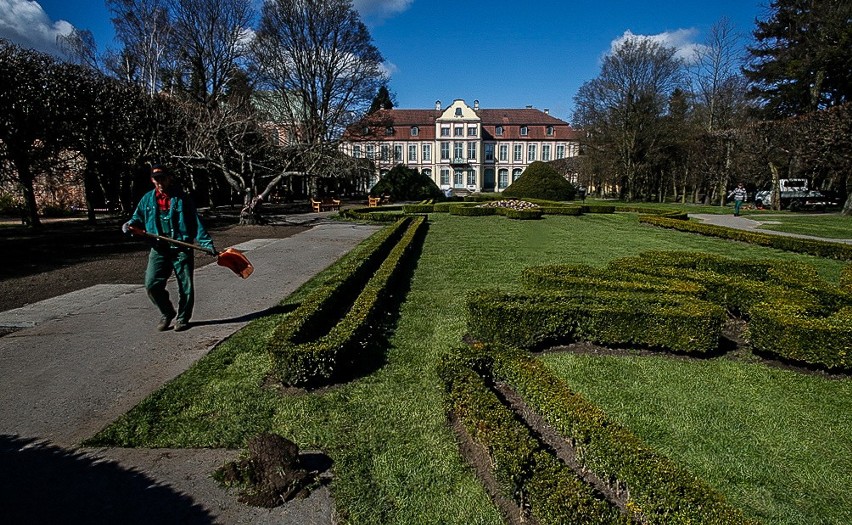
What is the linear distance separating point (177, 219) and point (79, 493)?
11.5ft

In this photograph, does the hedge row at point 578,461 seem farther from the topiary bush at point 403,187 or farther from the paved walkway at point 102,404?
the topiary bush at point 403,187

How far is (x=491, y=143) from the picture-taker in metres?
66.1

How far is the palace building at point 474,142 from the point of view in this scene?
208ft

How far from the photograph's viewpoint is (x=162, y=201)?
562 cm

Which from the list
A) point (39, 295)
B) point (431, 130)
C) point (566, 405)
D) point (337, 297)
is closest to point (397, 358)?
point (337, 297)

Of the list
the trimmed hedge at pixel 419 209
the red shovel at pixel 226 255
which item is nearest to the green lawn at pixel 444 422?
the red shovel at pixel 226 255

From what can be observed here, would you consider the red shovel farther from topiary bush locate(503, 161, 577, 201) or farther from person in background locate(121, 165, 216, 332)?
topiary bush locate(503, 161, 577, 201)

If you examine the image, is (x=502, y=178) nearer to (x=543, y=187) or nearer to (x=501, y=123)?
(x=501, y=123)

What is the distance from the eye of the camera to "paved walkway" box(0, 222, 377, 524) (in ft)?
8.82

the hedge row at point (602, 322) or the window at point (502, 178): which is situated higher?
the window at point (502, 178)

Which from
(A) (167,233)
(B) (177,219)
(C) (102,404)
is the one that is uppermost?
(B) (177,219)

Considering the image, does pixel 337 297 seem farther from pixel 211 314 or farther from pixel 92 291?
pixel 92 291

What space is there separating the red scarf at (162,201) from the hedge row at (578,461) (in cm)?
400

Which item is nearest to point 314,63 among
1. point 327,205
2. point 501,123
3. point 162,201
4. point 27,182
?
point 327,205
